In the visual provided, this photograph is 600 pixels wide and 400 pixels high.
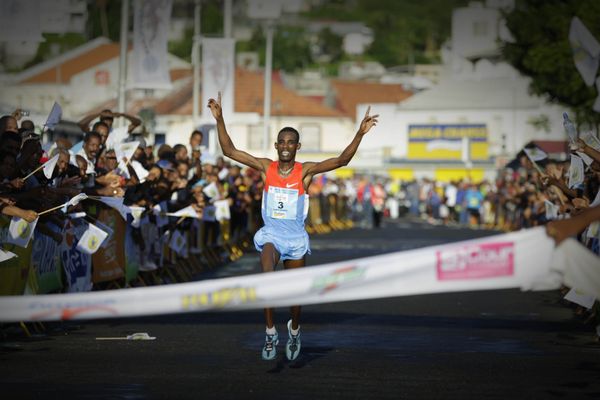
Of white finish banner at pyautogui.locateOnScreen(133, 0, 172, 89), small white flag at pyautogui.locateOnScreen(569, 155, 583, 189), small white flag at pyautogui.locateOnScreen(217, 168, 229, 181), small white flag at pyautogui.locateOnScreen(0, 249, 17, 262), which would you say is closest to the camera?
small white flag at pyautogui.locateOnScreen(0, 249, 17, 262)

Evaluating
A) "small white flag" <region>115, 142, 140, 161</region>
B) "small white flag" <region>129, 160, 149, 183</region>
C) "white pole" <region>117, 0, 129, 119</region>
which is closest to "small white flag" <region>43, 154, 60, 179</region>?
"small white flag" <region>115, 142, 140, 161</region>

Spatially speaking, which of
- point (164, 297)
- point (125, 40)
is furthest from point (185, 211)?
point (125, 40)

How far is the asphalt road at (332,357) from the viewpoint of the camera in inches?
424

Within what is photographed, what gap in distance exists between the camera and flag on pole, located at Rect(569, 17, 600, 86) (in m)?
23.8

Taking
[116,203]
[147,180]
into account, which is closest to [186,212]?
[147,180]

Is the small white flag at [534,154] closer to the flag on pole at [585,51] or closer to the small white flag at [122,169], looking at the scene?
the flag on pole at [585,51]

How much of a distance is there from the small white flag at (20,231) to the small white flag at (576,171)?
6.41 m

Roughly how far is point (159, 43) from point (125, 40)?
9.57 ft

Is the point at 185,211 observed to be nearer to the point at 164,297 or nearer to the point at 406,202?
the point at 164,297

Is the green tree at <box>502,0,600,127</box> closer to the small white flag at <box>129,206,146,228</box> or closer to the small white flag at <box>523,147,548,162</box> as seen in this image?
the small white flag at <box>523,147,548,162</box>

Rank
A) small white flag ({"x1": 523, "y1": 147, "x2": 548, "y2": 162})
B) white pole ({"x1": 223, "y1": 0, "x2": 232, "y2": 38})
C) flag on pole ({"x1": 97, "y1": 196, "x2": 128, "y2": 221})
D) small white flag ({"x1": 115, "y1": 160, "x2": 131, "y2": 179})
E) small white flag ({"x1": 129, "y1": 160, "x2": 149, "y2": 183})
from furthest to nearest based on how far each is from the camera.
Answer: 1. white pole ({"x1": 223, "y1": 0, "x2": 232, "y2": 38})
2. small white flag ({"x1": 523, "y1": 147, "x2": 548, "y2": 162})
3. small white flag ({"x1": 129, "y1": 160, "x2": 149, "y2": 183})
4. small white flag ({"x1": 115, "y1": 160, "x2": 131, "y2": 179})
5. flag on pole ({"x1": 97, "y1": 196, "x2": 128, "y2": 221})

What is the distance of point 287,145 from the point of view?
1264cm

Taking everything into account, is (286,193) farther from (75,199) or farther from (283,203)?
(75,199)

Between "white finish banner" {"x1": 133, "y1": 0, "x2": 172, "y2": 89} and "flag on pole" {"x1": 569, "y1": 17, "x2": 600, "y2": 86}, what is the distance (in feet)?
47.3
